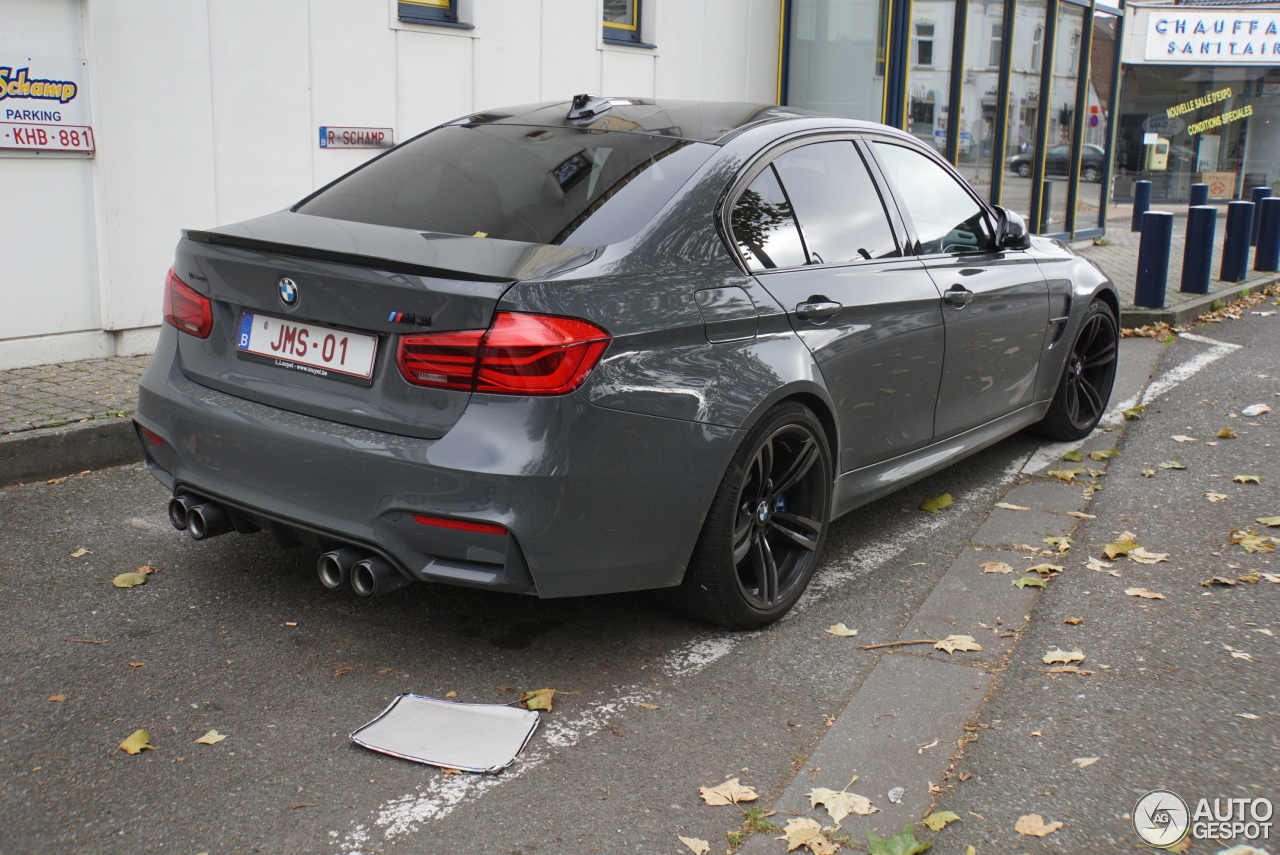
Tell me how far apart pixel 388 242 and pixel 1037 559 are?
274 cm

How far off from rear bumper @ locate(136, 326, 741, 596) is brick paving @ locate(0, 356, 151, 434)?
2451 mm

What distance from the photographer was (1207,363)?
29.3 feet

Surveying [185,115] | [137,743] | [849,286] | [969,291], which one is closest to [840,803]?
[137,743]

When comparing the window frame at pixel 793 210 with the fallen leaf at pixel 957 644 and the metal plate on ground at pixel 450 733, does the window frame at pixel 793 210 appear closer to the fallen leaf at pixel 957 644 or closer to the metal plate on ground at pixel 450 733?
the fallen leaf at pixel 957 644

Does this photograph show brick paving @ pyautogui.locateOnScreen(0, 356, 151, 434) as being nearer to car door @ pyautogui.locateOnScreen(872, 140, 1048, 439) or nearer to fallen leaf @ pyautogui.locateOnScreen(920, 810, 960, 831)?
car door @ pyautogui.locateOnScreen(872, 140, 1048, 439)

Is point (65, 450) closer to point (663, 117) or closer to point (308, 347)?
point (308, 347)

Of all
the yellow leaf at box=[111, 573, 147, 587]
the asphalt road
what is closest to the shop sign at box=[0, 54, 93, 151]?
the asphalt road

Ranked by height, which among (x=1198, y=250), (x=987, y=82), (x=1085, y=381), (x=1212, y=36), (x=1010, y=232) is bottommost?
(x=1085, y=381)

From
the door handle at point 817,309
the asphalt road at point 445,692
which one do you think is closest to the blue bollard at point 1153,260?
the asphalt road at point 445,692

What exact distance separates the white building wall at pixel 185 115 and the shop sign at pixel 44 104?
0.07m

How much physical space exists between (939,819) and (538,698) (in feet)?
3.66

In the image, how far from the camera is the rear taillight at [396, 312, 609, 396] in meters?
2.96

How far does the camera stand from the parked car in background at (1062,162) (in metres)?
16.2

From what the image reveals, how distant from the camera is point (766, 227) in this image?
376 cm
